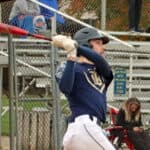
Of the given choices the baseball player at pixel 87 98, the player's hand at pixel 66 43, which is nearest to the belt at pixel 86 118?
the baseball player at pixel 87 98

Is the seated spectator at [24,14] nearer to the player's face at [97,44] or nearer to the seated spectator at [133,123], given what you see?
the seated spectator at [133,123]

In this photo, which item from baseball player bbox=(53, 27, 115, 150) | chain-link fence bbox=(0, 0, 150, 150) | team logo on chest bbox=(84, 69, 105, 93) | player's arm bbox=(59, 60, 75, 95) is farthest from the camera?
chain-link fence bbox=(0, 0, 150, 150)

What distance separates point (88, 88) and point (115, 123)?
21.5 ft

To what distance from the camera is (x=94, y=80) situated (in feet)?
21.1

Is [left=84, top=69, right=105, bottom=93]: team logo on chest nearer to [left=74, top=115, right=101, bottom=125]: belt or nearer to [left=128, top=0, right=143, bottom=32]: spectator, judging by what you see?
[left=74, top=115, right=101, bottom=125]: belt

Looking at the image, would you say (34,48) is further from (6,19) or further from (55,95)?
(55,95)

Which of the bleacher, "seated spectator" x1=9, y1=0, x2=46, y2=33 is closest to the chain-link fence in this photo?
the bleacher

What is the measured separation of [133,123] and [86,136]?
646cm

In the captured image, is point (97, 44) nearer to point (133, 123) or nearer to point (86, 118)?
point (86, 118)

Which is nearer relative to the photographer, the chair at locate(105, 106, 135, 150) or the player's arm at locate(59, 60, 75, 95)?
the player's arm at locate(59, 60, 75, 95)

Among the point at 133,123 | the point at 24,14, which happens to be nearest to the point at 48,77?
the point at 24,14

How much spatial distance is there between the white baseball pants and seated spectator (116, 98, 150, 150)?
6.16 metres

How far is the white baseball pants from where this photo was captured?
6.31 metres

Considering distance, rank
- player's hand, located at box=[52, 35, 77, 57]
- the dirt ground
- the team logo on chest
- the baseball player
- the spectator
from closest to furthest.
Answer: player's hand, located at box=[52, 35, 77, 57] → the baseball player → the team logo on chest → the dirt ground → the spectator
